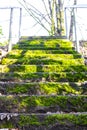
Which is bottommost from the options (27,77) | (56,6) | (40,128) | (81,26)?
(40,128)

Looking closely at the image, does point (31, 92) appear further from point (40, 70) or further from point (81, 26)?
point (81, 26)

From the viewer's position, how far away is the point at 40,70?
14.4 ft

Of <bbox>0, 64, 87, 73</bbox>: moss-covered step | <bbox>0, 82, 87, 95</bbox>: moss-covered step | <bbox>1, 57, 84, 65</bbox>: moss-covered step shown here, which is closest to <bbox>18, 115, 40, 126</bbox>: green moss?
<bbox>0, 82, 87, 95</bbox>: moss-covered step

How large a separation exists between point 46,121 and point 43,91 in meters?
0.84

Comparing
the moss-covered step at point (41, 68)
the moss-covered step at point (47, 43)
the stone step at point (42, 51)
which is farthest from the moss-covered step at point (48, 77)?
the moss-covered step at point (47, 43)

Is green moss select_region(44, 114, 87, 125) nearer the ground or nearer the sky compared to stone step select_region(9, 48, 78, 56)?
nearer the ground

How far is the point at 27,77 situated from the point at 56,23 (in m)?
6.30

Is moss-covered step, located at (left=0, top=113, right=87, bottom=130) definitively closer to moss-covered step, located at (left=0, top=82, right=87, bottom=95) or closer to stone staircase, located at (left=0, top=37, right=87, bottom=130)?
stone staircase, located at (left=0, top=37, right=87, bottom=130)

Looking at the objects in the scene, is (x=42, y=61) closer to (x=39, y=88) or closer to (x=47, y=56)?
(x=47, y=56)

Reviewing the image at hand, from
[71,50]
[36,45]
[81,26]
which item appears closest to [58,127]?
[71,50]

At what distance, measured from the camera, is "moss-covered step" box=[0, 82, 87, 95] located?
11.1 ft

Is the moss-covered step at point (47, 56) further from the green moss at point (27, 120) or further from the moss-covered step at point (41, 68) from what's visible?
the green moss at point (27, 120)

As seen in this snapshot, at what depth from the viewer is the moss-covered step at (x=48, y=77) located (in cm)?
392

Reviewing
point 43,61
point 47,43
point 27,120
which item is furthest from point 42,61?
point 27,120
